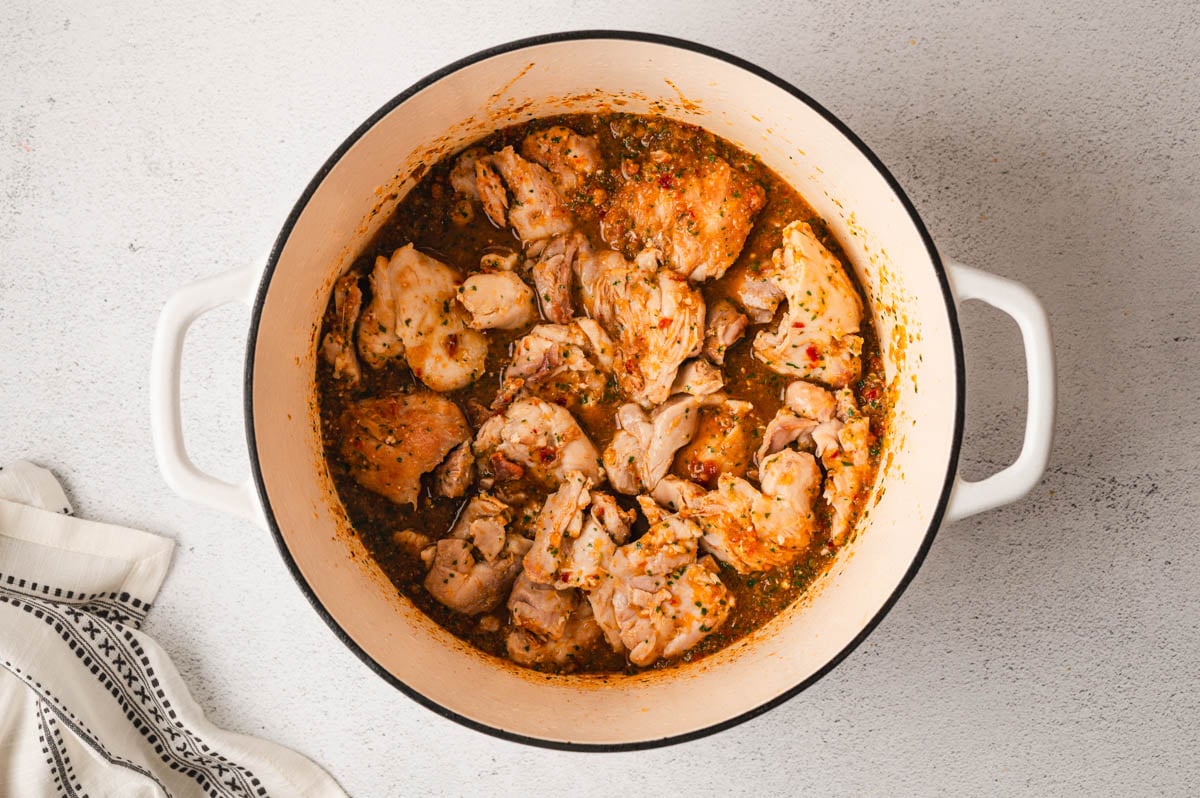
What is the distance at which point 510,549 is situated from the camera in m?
2.14

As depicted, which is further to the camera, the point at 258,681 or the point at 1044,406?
the point at 258,681

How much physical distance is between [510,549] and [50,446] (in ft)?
4.04

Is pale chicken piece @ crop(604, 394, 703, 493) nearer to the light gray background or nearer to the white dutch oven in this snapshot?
the white dutch oven

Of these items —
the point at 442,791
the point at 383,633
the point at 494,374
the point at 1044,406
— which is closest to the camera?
the point at 1044,406

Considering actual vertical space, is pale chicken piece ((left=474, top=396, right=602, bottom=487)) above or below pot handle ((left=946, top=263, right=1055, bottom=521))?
below

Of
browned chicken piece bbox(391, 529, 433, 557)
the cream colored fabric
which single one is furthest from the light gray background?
browned chicken piece bbox(391, 529, 433, 557)

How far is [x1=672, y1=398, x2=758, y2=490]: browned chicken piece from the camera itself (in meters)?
2.16

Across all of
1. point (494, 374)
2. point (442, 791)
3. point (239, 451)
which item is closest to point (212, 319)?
point (239, 451)

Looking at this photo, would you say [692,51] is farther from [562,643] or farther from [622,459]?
[562,643]

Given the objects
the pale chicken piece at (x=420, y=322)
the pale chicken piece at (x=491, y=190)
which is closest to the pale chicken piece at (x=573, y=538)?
the pale chicken piece at (x=420, y=322)

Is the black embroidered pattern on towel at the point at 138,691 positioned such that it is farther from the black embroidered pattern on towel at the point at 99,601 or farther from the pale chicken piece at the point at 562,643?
the pale chicken piece at the point at 562,643

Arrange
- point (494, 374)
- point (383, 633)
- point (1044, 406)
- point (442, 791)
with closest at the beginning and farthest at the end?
point (1044, 406), point (383, 633), point (494, 374), point (442, 791)

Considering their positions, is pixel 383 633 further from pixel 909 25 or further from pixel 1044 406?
pixel 909 25

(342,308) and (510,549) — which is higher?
(342,308)
